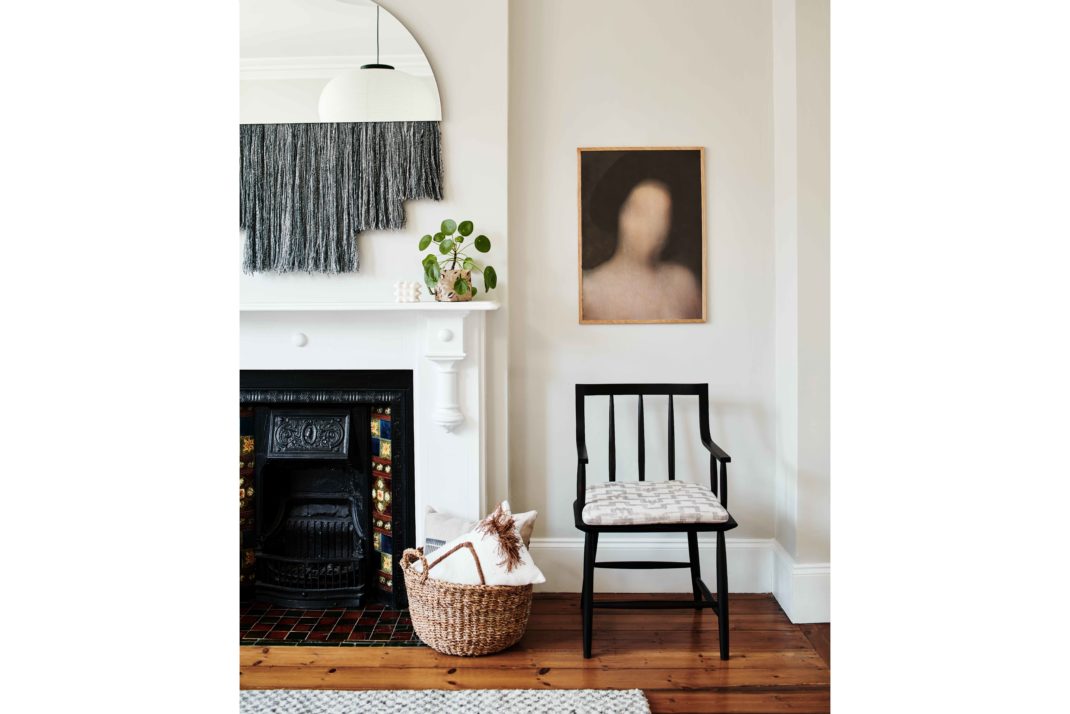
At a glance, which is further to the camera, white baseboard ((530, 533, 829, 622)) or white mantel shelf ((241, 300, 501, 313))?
white baseboard ((530, 533, 829, 622))

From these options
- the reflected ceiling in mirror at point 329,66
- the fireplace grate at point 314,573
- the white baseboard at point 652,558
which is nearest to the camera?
the reflected ceiling in mirror at point 329,66

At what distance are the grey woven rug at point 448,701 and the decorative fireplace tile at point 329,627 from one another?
0.37 meters

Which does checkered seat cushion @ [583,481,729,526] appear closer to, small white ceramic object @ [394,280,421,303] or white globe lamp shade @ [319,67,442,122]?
small white ceramic object @ [394,280,421,303]

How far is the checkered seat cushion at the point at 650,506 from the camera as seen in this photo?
96.9 inches

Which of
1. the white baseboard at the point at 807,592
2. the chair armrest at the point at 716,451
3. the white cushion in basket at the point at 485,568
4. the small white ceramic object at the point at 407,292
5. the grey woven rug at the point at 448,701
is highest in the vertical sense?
the small white ceramic object at the point at 407,292

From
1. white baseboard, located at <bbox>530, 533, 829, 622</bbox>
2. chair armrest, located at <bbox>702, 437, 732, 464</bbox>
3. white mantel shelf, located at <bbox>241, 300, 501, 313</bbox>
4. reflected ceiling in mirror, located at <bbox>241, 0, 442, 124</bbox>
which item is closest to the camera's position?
chair armrest, located at <bbox>702, 437, 732, 464</bbox>

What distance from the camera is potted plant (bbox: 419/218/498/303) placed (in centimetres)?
277

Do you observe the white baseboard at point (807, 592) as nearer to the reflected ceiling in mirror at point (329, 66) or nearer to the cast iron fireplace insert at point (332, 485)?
Answer: the cast iron fireplace insert at point (332, 485)

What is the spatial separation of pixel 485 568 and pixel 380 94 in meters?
1.77

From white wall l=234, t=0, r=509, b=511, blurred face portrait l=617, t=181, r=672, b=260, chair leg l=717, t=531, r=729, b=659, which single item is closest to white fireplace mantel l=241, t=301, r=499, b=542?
white wall l=234, t=0, r=509, b=511

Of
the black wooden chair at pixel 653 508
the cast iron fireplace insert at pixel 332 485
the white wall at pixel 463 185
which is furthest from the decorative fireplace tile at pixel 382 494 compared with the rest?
the black wooden chair at pixel 653 508

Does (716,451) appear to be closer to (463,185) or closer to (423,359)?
(423,359)
